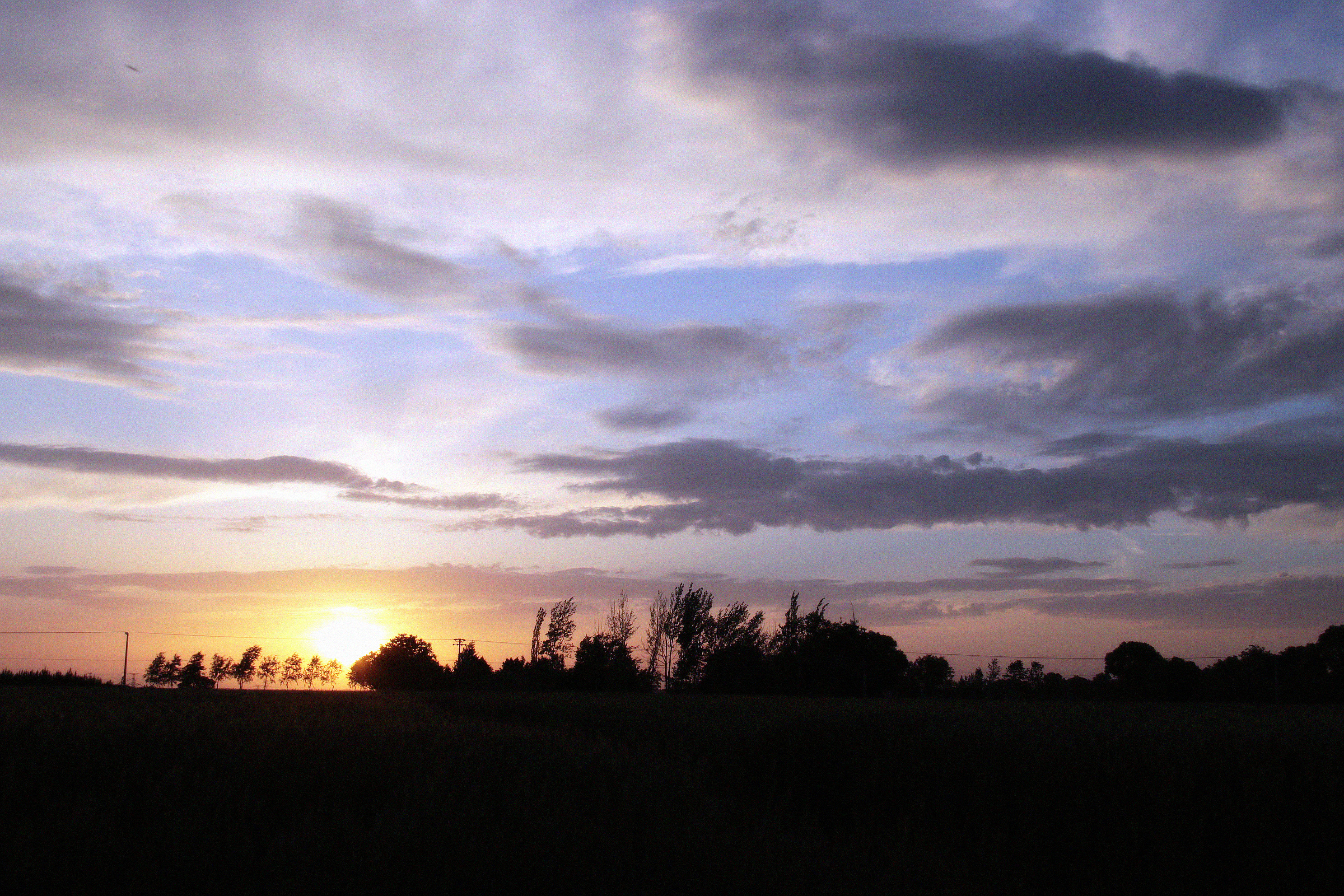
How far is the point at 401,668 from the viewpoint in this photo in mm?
90375

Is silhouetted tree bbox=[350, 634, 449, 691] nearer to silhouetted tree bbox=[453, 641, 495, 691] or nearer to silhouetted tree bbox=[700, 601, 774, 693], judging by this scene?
silhouetted tree bbox=[453, 641, 495, 691]

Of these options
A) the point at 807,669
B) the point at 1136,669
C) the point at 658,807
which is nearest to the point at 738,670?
the point at 807,669

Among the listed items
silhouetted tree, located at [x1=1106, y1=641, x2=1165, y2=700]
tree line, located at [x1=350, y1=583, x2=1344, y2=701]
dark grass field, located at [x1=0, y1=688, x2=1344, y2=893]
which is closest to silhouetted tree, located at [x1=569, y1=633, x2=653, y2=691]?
tree line, located at [x1=350, y1=583, x2=1344, y2=701]

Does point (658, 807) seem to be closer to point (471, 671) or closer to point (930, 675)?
point (930, 675)

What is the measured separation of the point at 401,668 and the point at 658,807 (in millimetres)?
87639

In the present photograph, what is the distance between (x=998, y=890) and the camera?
9.62 metres

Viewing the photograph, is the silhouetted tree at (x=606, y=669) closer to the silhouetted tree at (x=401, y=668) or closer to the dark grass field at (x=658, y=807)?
the silhouetted tree at (x=401, y=668)

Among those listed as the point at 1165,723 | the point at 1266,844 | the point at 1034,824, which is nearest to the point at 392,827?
the point at 1034,824

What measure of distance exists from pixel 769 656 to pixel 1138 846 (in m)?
64.9

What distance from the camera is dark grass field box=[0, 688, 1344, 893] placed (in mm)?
7719

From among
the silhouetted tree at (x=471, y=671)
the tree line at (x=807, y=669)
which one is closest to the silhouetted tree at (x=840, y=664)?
the tree line at (x=807, y=669)

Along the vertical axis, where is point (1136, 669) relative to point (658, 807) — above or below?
below

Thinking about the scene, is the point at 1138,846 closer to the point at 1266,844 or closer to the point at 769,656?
the point at 1266,844

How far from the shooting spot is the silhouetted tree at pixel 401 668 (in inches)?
3430
